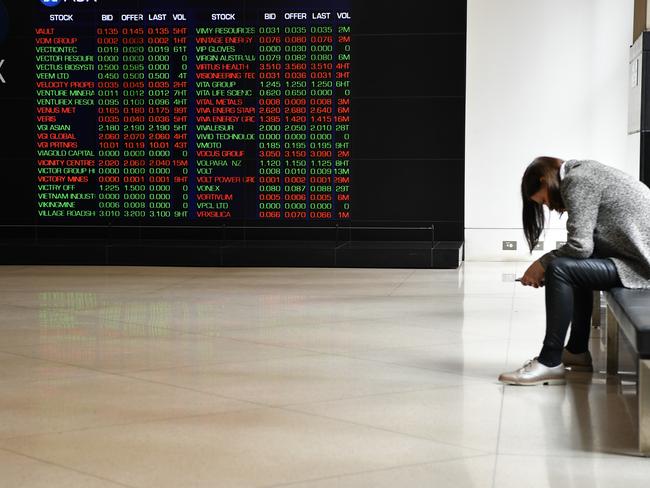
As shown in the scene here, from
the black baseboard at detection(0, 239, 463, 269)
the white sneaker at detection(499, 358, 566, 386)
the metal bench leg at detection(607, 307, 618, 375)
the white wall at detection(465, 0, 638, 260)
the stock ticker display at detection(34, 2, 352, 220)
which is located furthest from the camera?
the stock ticker display at detection(34, 2, 352, 220)

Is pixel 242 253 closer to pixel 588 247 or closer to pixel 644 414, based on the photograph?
pixel 588 247

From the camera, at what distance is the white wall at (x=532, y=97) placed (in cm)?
995

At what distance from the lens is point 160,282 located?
850 centimetres

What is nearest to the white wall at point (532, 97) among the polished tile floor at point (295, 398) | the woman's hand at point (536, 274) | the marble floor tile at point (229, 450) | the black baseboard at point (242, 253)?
the black baseboard at point (242, 253)

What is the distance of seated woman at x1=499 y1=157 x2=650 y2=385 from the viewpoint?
4.29 m

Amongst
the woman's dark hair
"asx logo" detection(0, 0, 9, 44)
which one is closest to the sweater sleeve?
the woman's dark hair

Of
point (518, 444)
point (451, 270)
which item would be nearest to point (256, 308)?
point (451, 270)

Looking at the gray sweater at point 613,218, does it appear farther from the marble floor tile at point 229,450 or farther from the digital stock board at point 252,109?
the digital stock board at point 252,109

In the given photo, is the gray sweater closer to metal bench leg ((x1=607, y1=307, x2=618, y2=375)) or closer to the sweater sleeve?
the sweater sleeve

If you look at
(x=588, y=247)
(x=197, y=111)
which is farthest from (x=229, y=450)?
(x=197, y=111)

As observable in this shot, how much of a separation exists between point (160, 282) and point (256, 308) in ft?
5.99

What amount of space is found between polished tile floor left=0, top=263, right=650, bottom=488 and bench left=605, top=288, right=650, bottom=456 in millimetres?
119

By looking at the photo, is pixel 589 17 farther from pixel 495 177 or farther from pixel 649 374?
pixel 649 374

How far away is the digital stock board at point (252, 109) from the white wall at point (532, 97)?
8.5 inches
